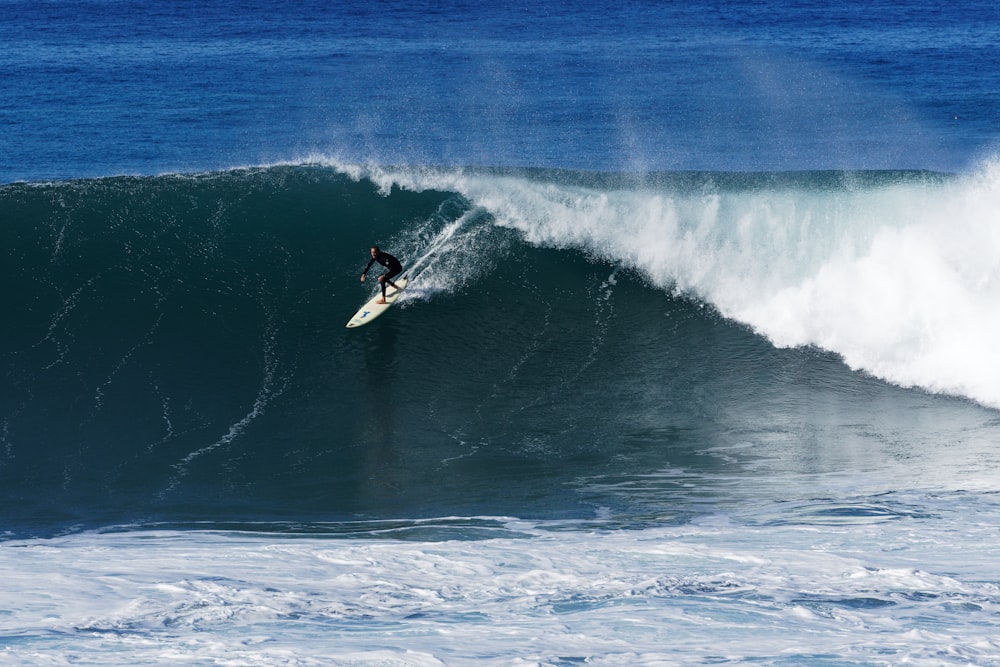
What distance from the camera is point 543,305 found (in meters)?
15.1

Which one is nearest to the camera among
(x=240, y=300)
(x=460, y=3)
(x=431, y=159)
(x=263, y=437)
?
(x=263, y=437)

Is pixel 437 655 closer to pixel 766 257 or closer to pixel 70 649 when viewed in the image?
pixel 70 649

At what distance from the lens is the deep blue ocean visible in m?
7.97

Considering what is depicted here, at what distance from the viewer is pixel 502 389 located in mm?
12930

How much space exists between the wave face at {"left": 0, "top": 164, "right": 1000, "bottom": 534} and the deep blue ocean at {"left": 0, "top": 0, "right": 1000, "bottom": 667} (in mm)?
54

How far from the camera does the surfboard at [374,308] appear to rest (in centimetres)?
1432

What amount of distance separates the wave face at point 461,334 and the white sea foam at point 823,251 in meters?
0.04

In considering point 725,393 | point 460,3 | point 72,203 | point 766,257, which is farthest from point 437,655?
point 460,3

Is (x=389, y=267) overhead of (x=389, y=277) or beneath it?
overhead

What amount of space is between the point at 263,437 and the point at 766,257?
26.3ft

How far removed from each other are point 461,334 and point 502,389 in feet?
5.07

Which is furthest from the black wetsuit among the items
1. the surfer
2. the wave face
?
the wave face

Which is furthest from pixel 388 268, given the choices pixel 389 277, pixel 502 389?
A: pixel 502 389

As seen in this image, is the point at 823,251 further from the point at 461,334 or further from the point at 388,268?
the point at 388,268
